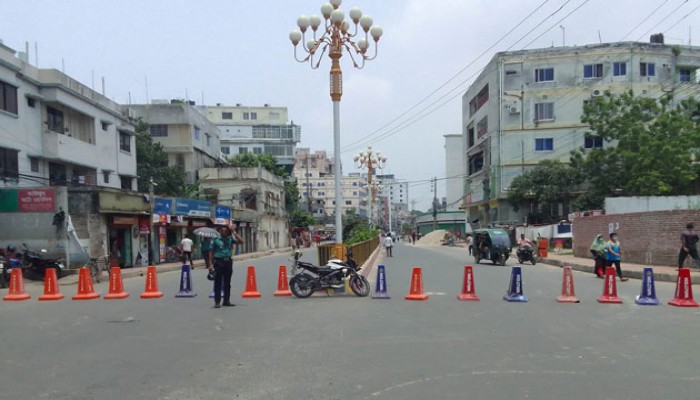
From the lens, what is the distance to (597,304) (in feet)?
39.0

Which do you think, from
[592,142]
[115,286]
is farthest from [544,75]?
[115,286]

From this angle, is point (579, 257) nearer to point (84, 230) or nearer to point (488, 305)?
point (488, 305)

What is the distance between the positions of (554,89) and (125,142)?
34.9 metres

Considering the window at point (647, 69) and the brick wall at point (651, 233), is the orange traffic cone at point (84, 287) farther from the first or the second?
the window at point (647, 69)

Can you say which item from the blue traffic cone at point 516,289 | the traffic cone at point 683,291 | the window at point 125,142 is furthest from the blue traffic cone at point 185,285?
the window at point 125,142

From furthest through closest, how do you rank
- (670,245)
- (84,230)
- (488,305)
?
(84,230) → (670,245) → (488,305)

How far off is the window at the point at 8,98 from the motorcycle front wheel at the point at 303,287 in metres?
17.0

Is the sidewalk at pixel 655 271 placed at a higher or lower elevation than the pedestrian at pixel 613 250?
lower

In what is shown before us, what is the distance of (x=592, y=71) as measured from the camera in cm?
4750

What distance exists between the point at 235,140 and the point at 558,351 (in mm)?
79231

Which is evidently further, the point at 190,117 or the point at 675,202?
the point at 190,117

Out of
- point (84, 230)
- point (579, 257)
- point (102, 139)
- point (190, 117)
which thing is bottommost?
point (579, 257)

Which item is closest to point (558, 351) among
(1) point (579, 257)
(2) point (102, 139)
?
(1) point (579, 257)

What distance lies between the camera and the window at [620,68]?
46562mm
